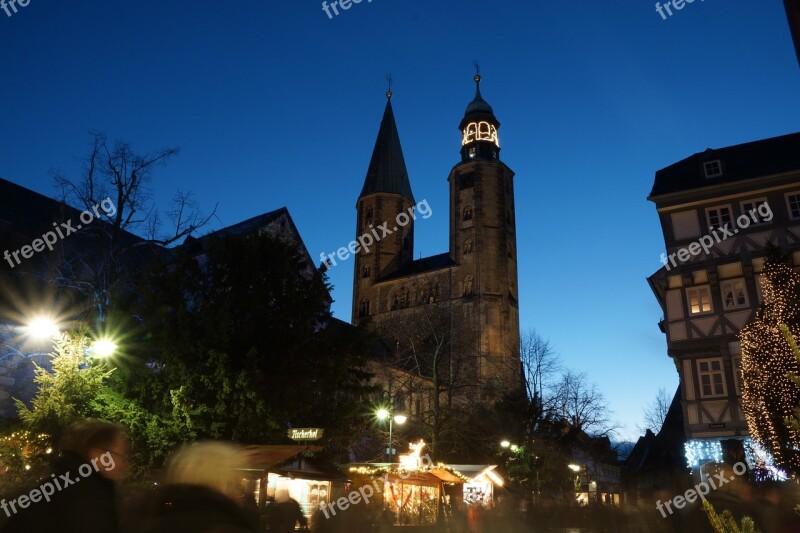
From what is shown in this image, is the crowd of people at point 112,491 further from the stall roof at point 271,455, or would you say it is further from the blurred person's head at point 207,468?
the stall roof at point 271,455

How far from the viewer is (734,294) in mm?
23938

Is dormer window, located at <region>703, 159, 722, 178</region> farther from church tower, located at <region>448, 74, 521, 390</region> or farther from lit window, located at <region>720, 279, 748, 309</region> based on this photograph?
church tower, located at <region>448, 74, 521, 390</region>

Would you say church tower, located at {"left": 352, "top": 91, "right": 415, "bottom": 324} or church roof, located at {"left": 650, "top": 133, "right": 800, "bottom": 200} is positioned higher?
church tower, located at {"left": 352, "top": 91, "right": 415, "bottom": 324}

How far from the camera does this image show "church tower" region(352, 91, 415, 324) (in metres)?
66.9

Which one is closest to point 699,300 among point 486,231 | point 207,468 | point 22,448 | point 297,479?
point 297,479

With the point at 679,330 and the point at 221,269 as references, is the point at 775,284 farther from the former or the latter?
the point at 221,269

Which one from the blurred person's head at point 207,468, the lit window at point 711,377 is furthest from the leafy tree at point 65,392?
A: the lit window at point 711,377

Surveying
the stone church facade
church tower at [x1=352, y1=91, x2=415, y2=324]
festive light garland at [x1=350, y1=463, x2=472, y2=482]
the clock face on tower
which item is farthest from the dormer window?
church tower at [x1=352, y1=91, x2=415, y2=324]

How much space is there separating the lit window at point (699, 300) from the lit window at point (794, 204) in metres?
4.16

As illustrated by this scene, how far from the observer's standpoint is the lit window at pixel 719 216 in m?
25.1

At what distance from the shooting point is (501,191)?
203 ft

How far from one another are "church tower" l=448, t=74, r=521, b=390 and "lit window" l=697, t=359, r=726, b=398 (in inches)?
1118

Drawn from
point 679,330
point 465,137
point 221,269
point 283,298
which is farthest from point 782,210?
point 465,137

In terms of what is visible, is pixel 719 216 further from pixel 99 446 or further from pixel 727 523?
pixel 99 446
